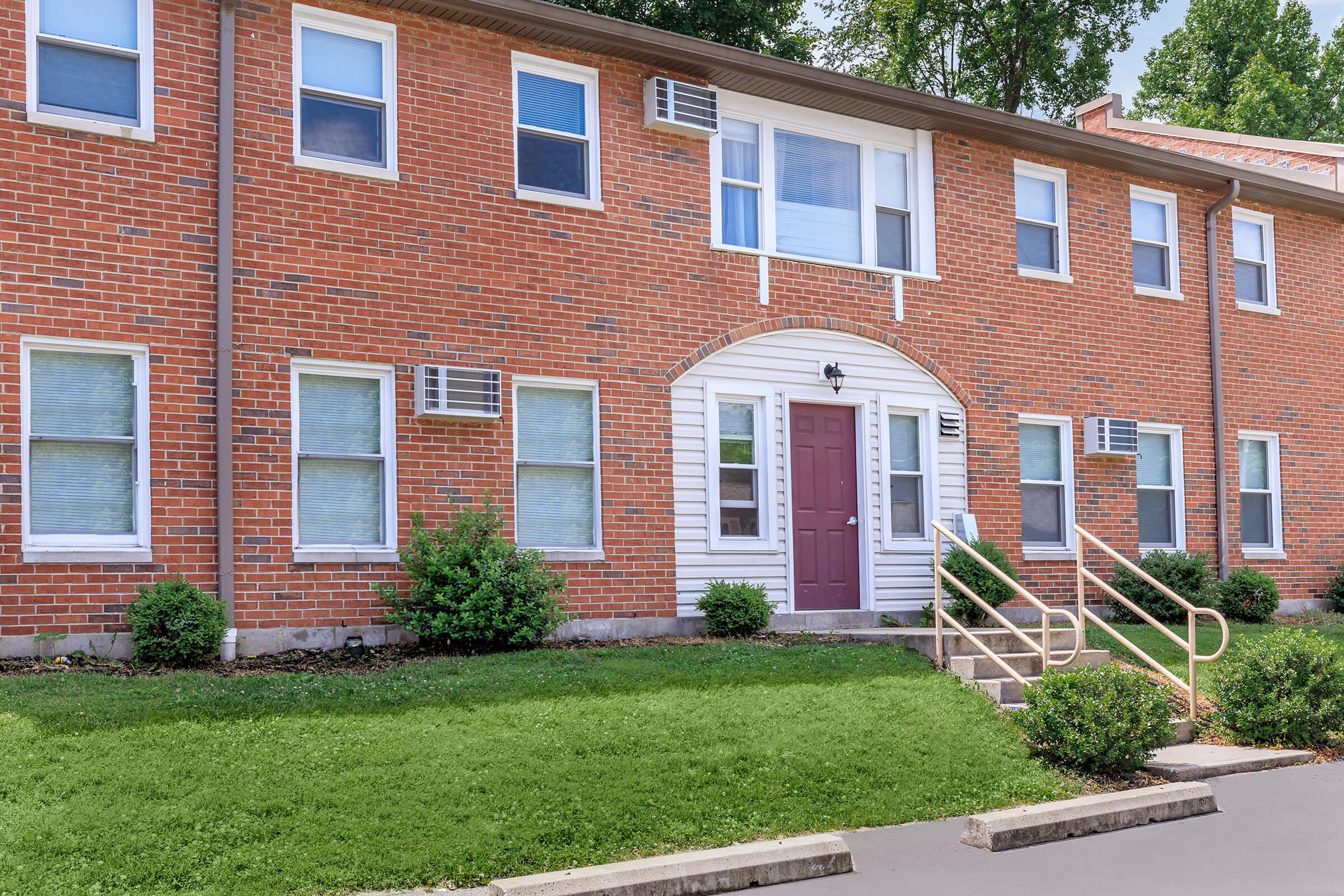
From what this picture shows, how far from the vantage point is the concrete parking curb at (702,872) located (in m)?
6.00

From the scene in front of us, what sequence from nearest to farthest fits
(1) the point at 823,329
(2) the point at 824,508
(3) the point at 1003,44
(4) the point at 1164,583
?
1. (2) the point at 824,508
2. (1) the point at 823,329
3. (4) the point at 1164,583
4. (3) the point at 1003,44

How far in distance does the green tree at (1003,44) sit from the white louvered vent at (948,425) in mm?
17278

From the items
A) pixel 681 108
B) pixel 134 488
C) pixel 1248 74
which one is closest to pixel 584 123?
pixel 681 108

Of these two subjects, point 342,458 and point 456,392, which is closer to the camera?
point 342,458

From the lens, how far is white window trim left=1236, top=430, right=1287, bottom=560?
17172 mm

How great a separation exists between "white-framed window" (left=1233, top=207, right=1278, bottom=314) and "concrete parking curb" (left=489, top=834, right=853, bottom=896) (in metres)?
13.3

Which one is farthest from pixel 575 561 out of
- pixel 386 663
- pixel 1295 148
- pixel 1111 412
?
pixel 1295 148

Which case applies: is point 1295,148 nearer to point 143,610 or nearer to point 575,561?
point 575,561

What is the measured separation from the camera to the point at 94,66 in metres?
10.3

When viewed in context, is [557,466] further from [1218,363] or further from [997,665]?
[1218,363]

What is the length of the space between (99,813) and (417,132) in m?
6.98

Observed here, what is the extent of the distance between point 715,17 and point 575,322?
12.7 m

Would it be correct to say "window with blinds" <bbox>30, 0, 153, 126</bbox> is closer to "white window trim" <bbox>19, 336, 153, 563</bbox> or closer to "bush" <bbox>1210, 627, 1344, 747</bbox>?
"white window trim" <bbox>19, 336, 153, 563</bbox>

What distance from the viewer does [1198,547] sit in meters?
16.5
